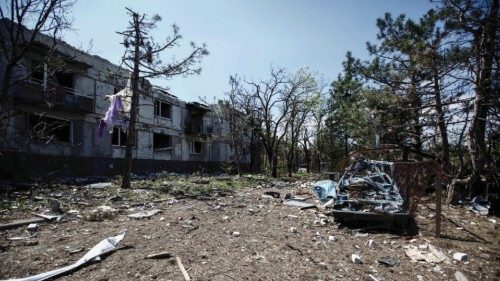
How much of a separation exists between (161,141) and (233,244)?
70.3ft

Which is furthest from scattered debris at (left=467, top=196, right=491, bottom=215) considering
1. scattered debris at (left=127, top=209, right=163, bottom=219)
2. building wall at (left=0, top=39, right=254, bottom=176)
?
building wall at (left=0, top=39, right=254, bottom=176)

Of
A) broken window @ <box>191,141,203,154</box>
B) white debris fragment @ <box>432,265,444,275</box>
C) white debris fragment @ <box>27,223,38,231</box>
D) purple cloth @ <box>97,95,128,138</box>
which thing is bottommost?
white debris fragment @ <box>432,265,444,275</box>

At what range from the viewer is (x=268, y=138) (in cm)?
2344

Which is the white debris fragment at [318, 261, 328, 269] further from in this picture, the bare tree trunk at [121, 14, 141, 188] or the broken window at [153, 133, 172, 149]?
the broken window at [153, 133, 172, 149]

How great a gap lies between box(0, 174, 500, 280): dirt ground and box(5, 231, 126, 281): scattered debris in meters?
0.11

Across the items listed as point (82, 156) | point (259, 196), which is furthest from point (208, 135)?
point (259, 196)

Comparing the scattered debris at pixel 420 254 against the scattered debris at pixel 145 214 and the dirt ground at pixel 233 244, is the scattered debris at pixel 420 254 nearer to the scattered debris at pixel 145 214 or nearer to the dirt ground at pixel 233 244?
the dirt ground at pixel 233 244

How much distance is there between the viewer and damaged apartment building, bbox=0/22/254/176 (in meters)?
13.2

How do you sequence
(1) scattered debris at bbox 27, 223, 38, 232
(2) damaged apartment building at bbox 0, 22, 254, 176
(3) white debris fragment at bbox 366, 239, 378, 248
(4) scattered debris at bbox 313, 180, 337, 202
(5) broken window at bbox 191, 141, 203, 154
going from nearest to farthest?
(3) white debris fragment at bbox 366, 239, 378, 248, (1) scattered debris at bbox 27, 223, 38, 232, (4) scattered debris at bbox 313, 180, 337, 202, (2) damaged apartment building at bbox 0, 22, 254, 176, (5) broken window at bbox 191, 141, 203, 154

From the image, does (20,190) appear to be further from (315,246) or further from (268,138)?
(268,138)

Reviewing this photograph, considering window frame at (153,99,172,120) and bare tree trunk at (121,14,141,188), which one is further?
window frame at (153,99,172,120)

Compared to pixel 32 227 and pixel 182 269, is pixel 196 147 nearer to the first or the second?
pixel 32 227

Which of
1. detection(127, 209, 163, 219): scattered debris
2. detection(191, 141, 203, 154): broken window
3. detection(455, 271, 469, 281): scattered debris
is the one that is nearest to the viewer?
detection(455, 271, 469, 281): scattered debris

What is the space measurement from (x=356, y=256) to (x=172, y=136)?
22.7 m
